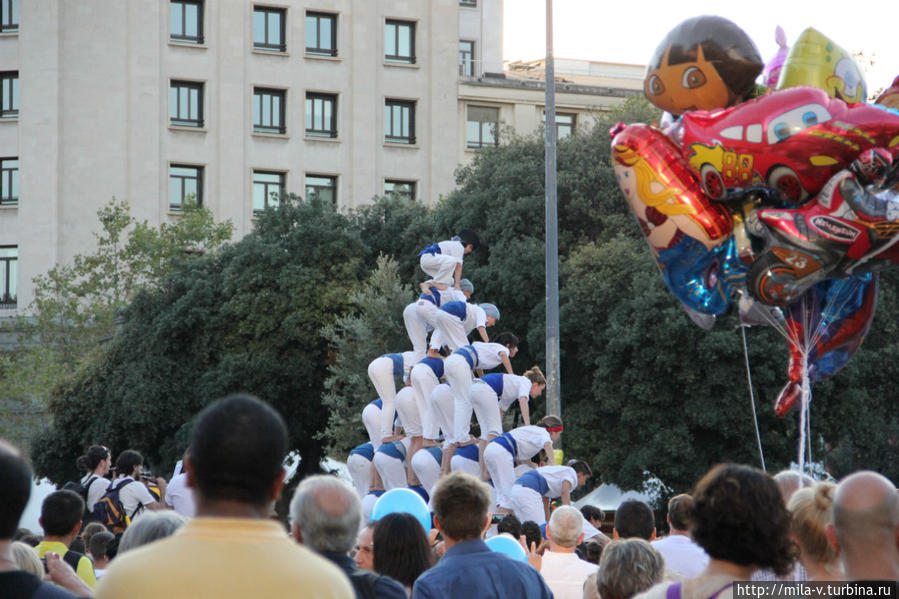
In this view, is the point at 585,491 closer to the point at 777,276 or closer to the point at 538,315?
the point at 538,315

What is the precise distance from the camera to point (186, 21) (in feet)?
156

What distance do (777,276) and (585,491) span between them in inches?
734

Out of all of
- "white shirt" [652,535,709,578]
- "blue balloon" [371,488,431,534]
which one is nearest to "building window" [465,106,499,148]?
"blue balloon" [371,488,431,534]

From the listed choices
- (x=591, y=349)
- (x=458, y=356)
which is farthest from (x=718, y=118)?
(x=591, y=349)

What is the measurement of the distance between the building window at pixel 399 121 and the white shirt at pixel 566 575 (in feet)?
142

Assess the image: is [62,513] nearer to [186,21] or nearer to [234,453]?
[234,453]

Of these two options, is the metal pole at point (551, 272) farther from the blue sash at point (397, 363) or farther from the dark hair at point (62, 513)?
the dark hair at point (62, 513)

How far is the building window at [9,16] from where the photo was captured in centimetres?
4666

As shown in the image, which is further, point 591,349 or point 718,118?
point 591,349

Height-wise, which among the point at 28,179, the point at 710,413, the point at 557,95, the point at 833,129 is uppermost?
the point at 557,95

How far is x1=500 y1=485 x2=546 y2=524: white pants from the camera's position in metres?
13.8

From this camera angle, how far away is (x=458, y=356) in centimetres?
1520

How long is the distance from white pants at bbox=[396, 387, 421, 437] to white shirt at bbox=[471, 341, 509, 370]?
1.01 m

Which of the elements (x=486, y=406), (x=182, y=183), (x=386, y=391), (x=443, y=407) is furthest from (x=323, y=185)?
(x=486, y=406)
